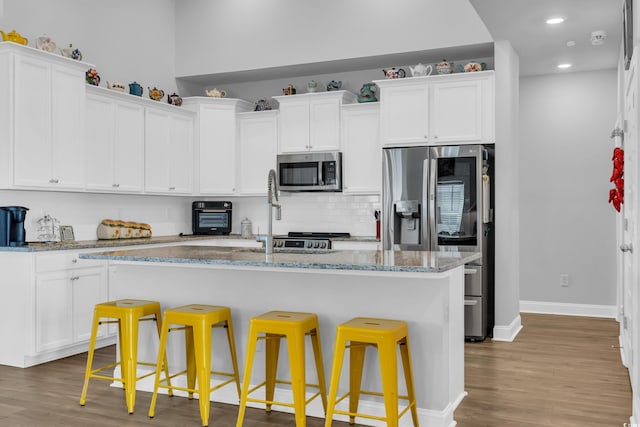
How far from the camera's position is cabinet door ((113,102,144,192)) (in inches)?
227

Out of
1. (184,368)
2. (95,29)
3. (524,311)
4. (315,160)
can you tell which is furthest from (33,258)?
(524,311)

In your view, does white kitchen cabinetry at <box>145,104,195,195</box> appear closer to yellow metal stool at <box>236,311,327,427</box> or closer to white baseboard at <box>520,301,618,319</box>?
yellow metal stool at <box>236,311,327,427</box>

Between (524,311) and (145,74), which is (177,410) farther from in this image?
(524,311)

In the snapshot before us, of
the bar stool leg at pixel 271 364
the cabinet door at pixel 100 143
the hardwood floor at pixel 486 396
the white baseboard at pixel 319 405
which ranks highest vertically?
the cabinet door at pixel 100 143

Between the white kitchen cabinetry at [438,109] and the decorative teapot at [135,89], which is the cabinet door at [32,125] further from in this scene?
the white kitchen cabinetry at [438,109]

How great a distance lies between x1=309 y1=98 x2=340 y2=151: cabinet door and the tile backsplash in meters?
0.61

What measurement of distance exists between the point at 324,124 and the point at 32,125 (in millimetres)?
2837

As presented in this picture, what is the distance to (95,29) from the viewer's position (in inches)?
232

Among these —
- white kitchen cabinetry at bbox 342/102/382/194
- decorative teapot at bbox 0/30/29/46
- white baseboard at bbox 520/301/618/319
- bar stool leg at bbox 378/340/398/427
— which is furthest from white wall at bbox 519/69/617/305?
decorative teapot at bbox 0/30/29/46

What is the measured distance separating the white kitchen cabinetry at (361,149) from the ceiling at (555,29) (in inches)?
57.2

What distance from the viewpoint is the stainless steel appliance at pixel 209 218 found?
22.8ft

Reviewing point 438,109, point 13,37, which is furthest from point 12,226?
point 438,109

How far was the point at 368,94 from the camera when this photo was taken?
627 cm

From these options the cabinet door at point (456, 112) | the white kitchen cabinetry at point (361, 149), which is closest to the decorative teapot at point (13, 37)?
the white kitchen cabinetry at point (361, 149)
